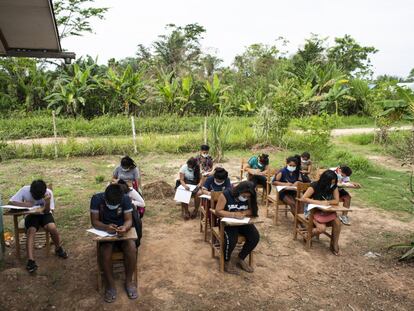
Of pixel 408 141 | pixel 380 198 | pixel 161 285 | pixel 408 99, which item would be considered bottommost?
pixel 380 198

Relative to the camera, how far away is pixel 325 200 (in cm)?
568

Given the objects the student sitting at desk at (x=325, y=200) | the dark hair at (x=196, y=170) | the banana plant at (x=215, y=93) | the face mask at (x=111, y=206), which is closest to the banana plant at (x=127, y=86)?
the banana plant at (x=215, y=93)

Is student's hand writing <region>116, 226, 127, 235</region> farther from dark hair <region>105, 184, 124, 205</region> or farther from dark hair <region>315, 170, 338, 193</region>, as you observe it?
dark hair <region>315, 170, 338, 193</region>

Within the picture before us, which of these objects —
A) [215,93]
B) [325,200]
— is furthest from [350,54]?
[325,200]

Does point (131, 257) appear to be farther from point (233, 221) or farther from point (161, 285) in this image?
point (233, 221)

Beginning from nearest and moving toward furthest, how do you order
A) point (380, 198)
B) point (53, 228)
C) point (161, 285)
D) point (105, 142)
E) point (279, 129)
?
point (161, 285), point (53, 228), point (380, 198), point (105, 142), point (279, 129)

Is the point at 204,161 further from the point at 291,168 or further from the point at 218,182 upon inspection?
the point at 218,182

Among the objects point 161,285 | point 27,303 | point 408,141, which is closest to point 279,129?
point 408,141

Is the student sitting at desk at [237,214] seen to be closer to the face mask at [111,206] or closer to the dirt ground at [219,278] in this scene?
the dirt ground at [219,278]

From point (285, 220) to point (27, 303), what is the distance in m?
4.58

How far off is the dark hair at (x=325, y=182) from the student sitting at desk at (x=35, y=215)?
380 centimetres

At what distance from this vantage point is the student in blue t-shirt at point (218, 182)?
5621 millimetres

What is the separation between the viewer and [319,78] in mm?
21344

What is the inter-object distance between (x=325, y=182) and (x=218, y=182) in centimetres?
162
